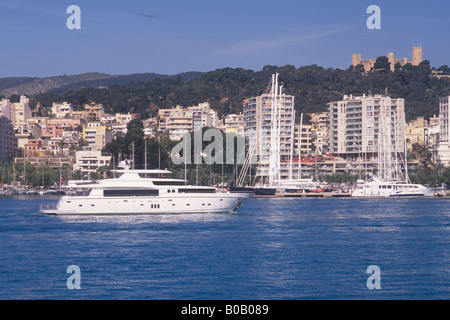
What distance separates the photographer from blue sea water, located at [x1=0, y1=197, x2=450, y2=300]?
80.9ft

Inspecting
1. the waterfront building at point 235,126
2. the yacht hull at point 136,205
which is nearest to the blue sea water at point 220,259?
the yacht hull at point 136,205

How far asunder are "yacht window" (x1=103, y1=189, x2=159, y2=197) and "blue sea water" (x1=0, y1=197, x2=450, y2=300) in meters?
3.82

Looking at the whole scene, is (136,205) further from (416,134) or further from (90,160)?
(416,134)

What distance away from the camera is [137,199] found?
2137 inches

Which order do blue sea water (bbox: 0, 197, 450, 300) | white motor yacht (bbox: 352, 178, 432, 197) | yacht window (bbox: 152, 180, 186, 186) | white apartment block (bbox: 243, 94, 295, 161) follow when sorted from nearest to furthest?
blue sea water (bbox: 0, 197, 450, 300), yacht window (bbox: 152, 180, 186, 186), white motor yacht (bbox: 352, 178, 432, 197), white apartment block (bbox: 243, 94, 295, 161)

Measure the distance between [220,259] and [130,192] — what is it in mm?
24018

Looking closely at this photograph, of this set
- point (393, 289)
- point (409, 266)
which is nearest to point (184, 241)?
point (409, 266)

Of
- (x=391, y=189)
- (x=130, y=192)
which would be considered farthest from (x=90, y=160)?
(x=130, y=192)

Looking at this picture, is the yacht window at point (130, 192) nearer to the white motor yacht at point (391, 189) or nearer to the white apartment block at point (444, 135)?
the white motor yacht at point (391, 189)

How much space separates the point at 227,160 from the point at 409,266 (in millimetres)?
85246

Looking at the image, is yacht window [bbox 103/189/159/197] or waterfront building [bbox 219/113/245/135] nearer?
yacht window [bbox 103/189/159/197]

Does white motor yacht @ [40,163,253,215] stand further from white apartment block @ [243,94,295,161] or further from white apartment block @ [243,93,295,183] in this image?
white apartment block @ [243,94,295,161]

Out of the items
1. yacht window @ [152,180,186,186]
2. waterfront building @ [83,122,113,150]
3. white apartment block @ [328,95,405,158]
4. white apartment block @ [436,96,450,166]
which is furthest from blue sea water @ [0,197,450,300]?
waterfront building @ [83,122,113,150]
